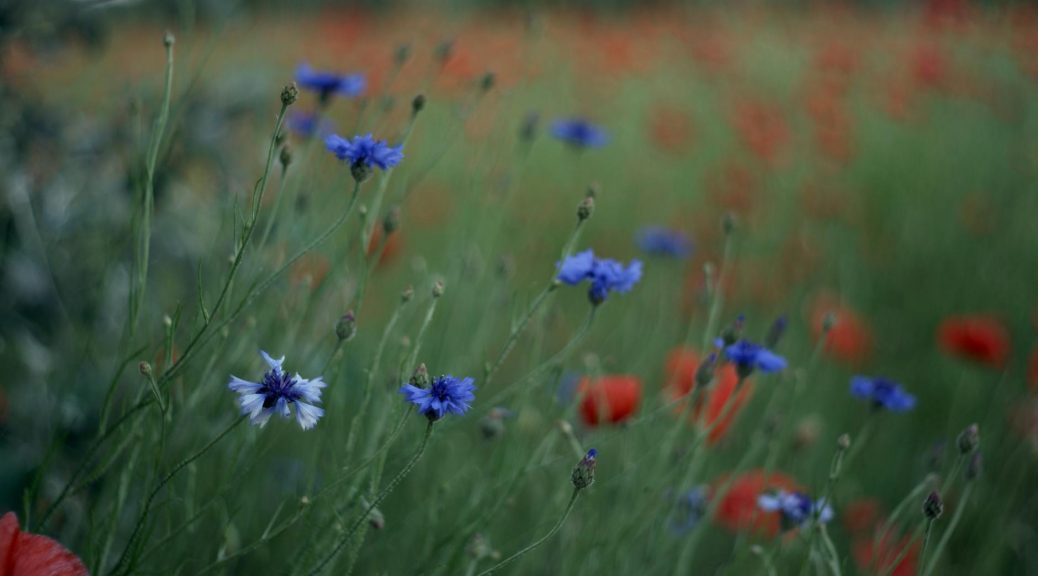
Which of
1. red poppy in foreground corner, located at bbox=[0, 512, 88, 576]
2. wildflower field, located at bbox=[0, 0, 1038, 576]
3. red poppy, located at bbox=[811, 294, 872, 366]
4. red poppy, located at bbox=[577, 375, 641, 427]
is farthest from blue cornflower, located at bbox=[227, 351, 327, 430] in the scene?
red poppy, located at bbox=[811, 294, 872, 366]

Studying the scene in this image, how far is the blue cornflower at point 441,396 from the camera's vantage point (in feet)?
2.33

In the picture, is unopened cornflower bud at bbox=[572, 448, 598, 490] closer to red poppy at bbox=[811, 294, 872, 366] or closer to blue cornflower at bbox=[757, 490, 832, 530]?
blue cornflower at bbox=[757, 490, 832, 530]

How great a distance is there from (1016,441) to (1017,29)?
2.29m

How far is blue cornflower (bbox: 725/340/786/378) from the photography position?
0.95 meters

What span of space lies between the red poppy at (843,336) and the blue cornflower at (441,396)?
1.11m

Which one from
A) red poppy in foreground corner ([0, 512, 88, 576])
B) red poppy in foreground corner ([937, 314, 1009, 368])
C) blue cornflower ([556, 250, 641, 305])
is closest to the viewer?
red poppy in foreground corner ([0, 512, 88, 576])

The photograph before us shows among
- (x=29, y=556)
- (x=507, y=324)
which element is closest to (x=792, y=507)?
(x=29, y=556)

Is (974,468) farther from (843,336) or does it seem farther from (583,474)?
(843,336)

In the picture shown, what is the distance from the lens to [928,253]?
2533mm

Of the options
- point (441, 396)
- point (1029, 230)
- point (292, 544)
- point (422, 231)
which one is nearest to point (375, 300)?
point (422, 231)

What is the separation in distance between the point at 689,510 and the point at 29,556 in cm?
84

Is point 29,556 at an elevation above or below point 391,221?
below

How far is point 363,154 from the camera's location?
814 millimetres

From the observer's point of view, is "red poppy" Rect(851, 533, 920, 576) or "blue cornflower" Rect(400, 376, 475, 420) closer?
"blue cornflower" Rect(400, 376, 475, 420)
